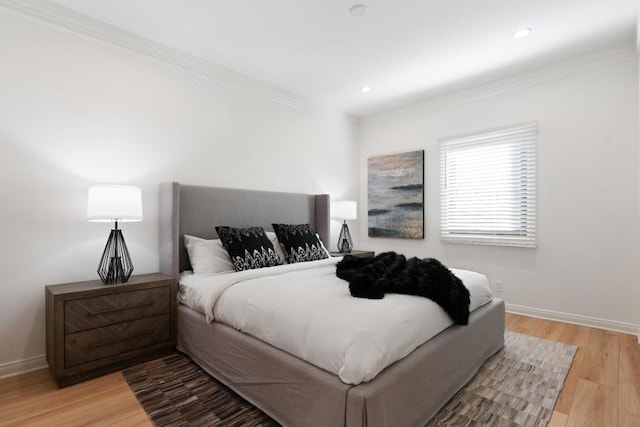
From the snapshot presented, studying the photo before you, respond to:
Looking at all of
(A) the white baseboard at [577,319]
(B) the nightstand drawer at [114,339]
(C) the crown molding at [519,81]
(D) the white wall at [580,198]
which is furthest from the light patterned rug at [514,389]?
(C) the crown molding at [519,81]

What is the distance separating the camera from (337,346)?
1431 millimetres

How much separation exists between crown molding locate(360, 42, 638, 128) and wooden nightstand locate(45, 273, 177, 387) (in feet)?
11.9

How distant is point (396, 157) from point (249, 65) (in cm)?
Result: 231

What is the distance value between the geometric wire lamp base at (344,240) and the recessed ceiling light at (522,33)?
9.25ft

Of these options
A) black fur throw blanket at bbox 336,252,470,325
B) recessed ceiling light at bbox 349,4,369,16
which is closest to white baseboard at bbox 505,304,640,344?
black fur throw blanket at bbox 336,252,470,325

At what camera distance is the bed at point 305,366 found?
1.40m

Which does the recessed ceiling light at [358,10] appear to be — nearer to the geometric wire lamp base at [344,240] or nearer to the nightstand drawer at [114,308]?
the nightstand drawer at [114,308]

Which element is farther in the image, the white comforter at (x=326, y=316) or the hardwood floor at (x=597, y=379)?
the hardwood floor at (x=597, y=379)

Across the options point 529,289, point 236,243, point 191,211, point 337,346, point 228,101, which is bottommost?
point 529,289

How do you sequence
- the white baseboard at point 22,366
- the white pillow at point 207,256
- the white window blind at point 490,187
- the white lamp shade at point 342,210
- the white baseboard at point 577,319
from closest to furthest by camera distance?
the white baseboard at point 22,366
the white pillow at point 207,256
the white baseboard at point 577,319
the white window blind at point 490,187
the white lamp shade at point 342,210

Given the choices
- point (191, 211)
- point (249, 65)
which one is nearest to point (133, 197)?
point (191, 211)

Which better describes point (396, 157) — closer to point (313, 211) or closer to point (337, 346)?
point (313, 211)

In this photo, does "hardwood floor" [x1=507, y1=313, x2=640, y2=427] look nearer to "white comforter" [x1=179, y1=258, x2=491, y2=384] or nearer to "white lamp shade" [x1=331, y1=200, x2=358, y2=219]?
"white comforter" [x1=179, y1=258, x2=491, y2=384]

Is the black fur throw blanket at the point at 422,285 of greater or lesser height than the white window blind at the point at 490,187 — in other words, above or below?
below
